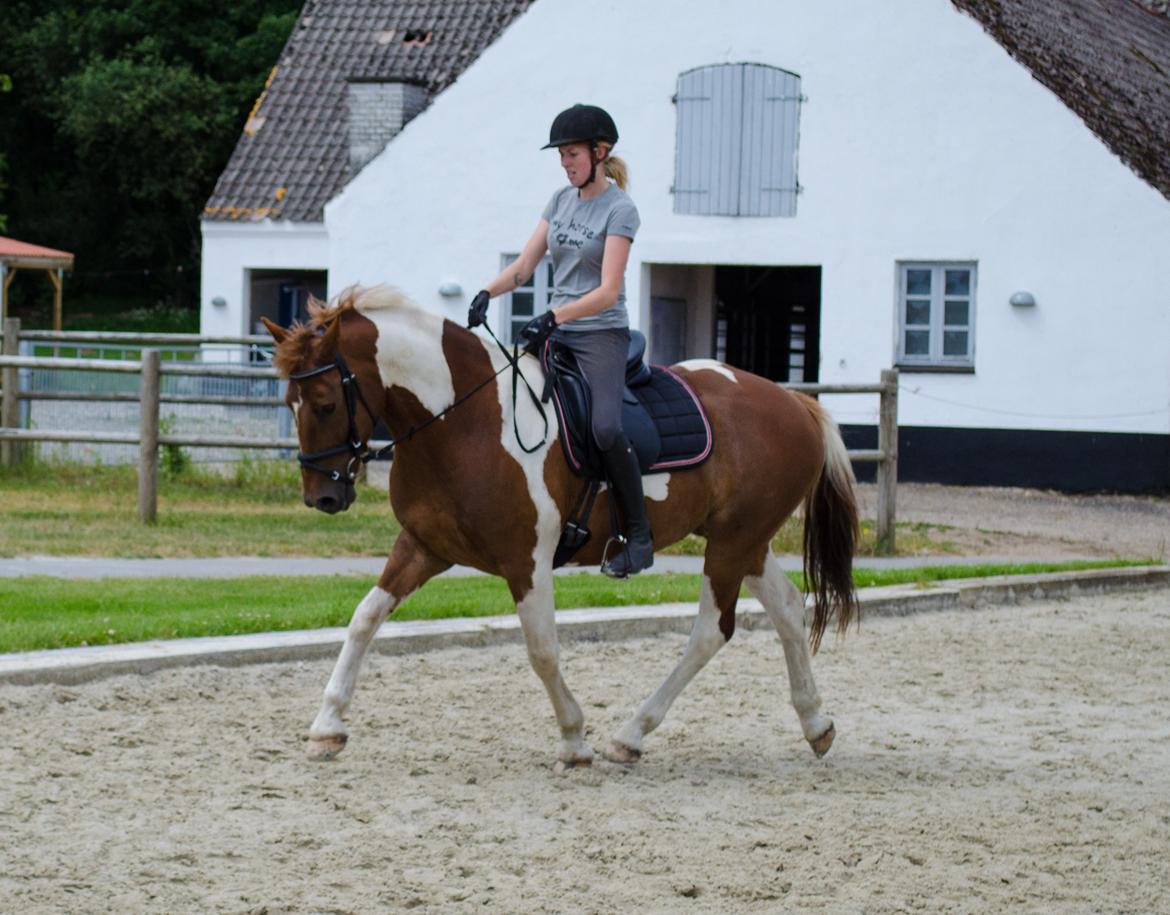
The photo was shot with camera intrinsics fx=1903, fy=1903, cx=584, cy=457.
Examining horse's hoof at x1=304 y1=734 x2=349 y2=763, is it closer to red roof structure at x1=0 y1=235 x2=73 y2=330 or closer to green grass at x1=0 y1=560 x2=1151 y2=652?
green grass at x1=0 y1=560 x2=1151 y2=652

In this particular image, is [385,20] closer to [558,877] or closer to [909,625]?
[909,625]

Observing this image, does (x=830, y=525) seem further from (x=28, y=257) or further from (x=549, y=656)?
(x=28, y=257)

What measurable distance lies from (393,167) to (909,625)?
14.7 m

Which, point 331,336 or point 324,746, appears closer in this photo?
point 331,336

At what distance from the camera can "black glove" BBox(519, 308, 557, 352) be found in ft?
23.0

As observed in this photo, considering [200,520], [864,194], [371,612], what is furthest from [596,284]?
[864,194]

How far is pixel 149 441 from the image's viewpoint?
14.9 m

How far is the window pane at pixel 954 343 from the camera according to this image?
901 inches

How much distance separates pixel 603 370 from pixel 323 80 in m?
23.8

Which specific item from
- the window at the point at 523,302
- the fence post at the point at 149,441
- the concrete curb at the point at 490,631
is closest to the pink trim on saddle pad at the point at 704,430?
the concrete curb at the point at 490,631

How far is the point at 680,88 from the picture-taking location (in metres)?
23.6

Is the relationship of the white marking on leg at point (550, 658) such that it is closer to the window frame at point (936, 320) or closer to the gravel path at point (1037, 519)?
the gravel path at point (1037, 519)

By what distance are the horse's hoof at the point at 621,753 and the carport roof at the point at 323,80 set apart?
21.6 metres

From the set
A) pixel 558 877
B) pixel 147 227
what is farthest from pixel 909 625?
pixel 147 227
